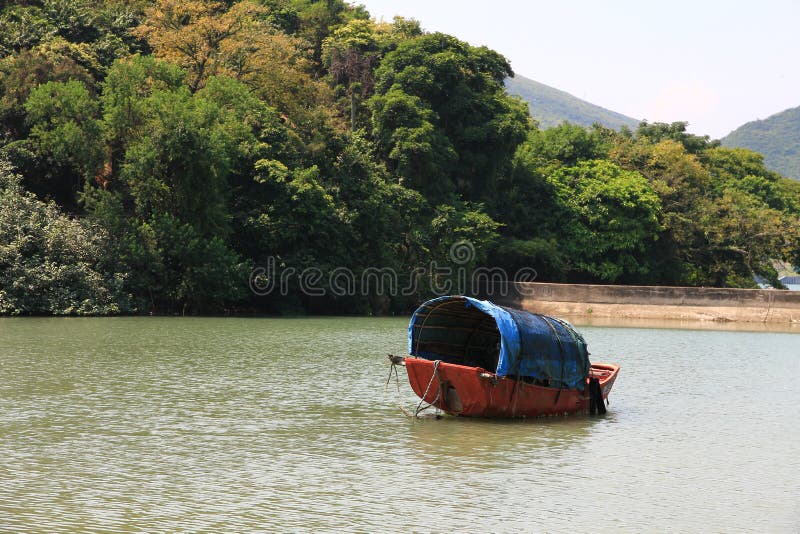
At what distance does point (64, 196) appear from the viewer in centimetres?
4625

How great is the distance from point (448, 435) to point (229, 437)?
3.82 m

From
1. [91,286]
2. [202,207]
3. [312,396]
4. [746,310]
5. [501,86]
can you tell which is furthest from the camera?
[501,86]

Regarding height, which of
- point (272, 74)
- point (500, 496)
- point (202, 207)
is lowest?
point (500, 496)

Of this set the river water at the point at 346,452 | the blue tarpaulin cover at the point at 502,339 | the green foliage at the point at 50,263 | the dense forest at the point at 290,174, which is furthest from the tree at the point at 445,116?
the blue tarpaulin cover at the point at 502,339

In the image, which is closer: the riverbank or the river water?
the river water

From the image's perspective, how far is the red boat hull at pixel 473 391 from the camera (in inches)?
717

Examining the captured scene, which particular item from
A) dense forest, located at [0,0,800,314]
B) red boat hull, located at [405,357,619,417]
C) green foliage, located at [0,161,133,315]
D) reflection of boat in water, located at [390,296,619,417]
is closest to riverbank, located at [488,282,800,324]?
dense forest, located at [0,0,800,314]

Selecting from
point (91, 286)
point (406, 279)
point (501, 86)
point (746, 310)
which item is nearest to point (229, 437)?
point (91, 286)

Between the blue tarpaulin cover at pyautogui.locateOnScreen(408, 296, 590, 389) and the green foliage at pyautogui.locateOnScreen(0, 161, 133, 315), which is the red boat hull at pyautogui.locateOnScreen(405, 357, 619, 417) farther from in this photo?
the green foliage at pyautogui.locateOnScreen(0, 161, 133, 315)

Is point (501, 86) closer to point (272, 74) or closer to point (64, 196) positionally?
point (272, 74)

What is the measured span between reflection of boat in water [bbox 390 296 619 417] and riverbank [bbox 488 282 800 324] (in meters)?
32.2

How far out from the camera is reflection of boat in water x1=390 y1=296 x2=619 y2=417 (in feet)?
60.1

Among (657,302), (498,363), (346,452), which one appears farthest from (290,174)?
(346,452)

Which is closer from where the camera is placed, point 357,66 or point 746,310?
point 746,310
